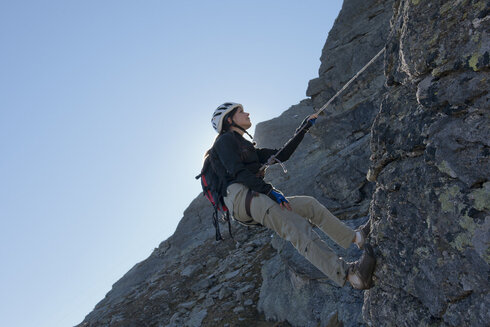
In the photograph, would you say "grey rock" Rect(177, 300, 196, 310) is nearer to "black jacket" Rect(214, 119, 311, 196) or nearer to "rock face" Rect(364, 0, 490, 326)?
"black jacket" Rect(214, 119, 311, 196)

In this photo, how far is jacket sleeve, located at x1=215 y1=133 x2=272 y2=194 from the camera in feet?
21.8

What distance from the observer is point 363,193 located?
12711 millimetres

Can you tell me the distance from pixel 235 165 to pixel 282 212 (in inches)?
49.4

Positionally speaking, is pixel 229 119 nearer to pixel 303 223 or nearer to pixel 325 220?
pixel 303 223

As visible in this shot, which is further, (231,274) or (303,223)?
(231,274)

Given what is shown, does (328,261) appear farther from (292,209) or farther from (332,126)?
(332,126)

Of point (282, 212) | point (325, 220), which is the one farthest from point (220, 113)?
point (325, 220)

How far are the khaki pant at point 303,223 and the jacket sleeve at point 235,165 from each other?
22 cm

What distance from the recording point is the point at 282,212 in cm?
653

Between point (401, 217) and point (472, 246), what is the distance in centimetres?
104

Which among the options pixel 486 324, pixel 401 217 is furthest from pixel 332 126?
pixel 486 324

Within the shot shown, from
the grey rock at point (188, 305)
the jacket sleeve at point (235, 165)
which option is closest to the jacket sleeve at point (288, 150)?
the jacket sleeve at point (235, 165)

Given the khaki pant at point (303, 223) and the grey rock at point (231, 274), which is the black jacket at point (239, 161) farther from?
the grey rock at point (231, 274)

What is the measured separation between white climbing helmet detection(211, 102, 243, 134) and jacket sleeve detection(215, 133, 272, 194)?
0.82 metres
